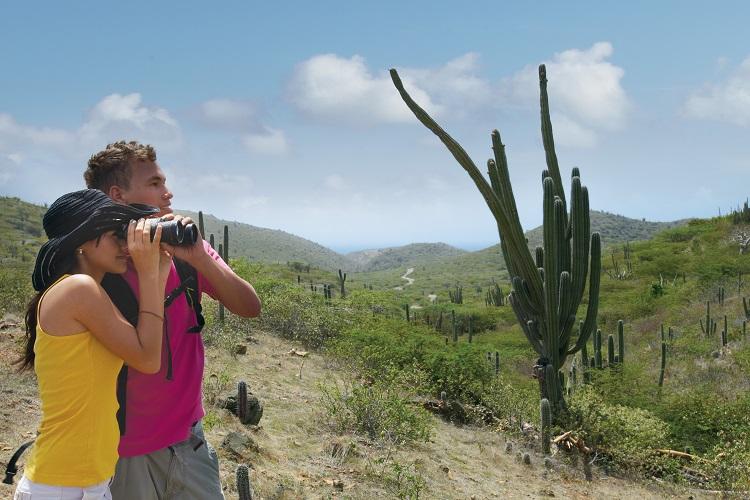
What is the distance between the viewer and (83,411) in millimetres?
1688

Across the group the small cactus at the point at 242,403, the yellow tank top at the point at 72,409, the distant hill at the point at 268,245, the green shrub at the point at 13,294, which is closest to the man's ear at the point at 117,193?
the yellow tank top at the point at 72,409

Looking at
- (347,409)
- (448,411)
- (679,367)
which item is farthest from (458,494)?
(679,367)

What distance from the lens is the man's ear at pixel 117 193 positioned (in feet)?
6.62

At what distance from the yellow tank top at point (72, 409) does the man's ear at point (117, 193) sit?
51 cm

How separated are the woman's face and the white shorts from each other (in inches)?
24.0

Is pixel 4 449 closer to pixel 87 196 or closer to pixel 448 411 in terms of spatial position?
pixel 87 196

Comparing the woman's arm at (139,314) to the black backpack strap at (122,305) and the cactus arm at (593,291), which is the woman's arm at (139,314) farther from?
the cactus arm at (593,291)

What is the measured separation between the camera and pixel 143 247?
174 centimetres

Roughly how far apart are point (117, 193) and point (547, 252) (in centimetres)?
702

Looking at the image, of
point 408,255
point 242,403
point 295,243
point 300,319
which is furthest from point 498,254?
point 242,403

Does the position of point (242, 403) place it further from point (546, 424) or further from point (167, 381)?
point (167, 381)

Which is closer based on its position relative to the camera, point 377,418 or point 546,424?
point 377,418

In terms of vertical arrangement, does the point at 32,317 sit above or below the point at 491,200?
below

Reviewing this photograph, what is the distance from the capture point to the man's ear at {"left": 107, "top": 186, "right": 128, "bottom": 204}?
2.02 meters
